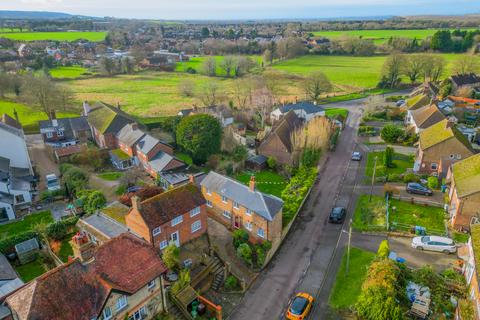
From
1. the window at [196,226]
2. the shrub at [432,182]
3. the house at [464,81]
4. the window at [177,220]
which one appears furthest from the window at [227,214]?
the house at [464,81]

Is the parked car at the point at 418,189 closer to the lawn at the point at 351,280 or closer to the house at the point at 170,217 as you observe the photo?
the lawn at the point at 351,280

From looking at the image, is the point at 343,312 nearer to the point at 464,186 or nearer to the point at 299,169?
the point at 464,186

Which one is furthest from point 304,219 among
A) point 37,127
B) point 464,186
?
point 37,127

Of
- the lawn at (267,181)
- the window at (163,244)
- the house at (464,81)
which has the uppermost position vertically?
the house at (464,81)

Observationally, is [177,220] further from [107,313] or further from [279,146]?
[279,146]

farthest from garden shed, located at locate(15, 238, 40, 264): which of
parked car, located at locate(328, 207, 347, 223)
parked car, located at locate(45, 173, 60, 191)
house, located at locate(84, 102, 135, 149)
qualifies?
parked car, located at locate(328, 207, 347, 223)

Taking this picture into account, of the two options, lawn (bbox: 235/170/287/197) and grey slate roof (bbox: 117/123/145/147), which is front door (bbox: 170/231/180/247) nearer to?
lawn (bbox: 235/170/287/197)

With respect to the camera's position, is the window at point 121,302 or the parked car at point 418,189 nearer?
the window at point 121,302
